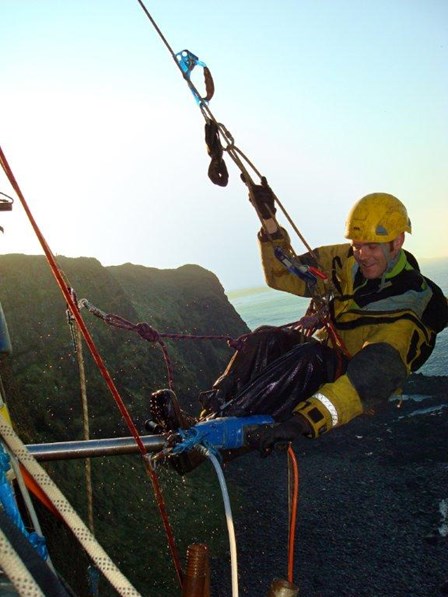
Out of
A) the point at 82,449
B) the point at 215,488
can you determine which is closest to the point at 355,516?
the point at 215,488

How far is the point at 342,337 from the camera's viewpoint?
4.68m

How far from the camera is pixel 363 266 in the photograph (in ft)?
15.2

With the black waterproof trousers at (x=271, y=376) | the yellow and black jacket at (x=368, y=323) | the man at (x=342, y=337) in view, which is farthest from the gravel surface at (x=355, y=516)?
the yellow and black jacket at (x=368, y=323)

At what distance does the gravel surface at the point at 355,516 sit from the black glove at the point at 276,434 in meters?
10.8

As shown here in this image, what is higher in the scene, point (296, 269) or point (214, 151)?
point (214, 151)

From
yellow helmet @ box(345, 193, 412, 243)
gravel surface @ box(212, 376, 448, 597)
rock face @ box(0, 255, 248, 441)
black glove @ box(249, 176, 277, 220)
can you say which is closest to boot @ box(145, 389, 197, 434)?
black glove @ box(249, 176, 277, 220)

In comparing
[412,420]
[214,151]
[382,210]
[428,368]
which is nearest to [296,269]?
[382,210]

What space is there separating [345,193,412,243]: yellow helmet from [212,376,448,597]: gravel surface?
444 inches

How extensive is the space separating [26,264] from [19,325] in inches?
110

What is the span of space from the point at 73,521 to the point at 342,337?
3.57m

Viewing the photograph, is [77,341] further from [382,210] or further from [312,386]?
[382,210]

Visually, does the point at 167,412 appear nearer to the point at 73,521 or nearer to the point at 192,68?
the point at 73,521

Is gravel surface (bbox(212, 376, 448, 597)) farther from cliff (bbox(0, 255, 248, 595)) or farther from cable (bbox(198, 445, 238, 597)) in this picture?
cable (bbox(198, 445, 238, 597))

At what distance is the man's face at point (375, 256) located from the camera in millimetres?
4570
